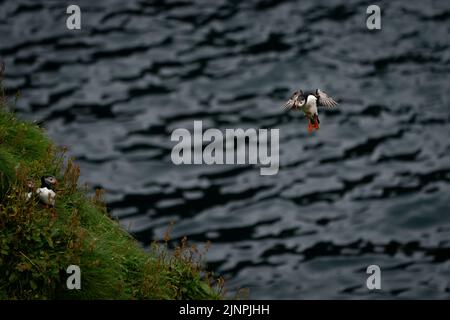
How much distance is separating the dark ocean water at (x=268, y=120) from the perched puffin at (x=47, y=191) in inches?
404

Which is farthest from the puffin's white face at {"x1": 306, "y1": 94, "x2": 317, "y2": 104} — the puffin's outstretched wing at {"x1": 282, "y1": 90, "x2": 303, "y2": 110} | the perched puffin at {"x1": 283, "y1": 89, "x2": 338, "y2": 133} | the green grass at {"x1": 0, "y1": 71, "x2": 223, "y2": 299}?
the green grass at {"x1": 0, "y1": 71, "x2": 223, "y2": 299}

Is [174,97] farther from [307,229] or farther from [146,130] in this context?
[307,229]

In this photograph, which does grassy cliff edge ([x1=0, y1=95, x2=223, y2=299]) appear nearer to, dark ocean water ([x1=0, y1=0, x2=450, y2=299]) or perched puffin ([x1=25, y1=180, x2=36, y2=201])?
perched puffin ([x1=25, y1=180, x2=36, y2=201])

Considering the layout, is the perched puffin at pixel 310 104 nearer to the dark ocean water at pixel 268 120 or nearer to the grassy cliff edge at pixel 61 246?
the grassy cliff edge at pixel 61 246

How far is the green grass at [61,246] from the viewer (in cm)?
1052

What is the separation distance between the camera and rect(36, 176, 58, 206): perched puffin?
35.3ft

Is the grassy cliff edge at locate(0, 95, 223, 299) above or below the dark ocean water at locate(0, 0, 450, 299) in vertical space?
below

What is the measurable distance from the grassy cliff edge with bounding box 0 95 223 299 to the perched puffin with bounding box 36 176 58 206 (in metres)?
0.11

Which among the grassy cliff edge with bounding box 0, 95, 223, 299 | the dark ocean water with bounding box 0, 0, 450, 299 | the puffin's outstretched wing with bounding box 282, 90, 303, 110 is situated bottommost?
the grassy cliff edge with bounding box 0, 95, 223, 299

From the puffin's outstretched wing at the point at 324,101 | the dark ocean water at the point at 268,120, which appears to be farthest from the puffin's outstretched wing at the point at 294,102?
the dark ocean water at the point at 268,120

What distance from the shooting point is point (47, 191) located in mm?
10805

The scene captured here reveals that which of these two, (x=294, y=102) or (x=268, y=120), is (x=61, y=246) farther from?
(x=268, y=120)

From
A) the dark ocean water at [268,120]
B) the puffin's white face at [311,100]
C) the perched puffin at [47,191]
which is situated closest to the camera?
the puffin's white face at [311,100]

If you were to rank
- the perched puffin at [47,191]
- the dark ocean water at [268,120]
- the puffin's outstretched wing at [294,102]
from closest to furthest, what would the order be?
1. the puffin's outstretched wing at [294,102]
2. the perched puffin at [47,191]
3. the dark ocean water at [268,120]
